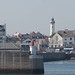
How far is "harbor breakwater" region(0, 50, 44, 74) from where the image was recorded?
2175 inches

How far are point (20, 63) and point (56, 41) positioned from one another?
7908 centimetres

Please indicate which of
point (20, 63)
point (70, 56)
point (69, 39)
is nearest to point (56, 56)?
point (70, 56)

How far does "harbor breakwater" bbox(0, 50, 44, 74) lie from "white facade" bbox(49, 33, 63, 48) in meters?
76.9

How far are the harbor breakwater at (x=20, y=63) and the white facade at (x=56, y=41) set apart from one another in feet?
252

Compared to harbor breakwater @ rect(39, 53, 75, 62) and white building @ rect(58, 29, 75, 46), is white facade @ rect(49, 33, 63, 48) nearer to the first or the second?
white building @ rect(58, 29, 75, 46)

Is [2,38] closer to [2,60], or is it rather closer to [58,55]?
[58,55]

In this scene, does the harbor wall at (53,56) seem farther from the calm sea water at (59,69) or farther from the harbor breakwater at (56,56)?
the calm sea water at (59,69)

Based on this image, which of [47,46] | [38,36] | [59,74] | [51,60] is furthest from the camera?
[38,36]

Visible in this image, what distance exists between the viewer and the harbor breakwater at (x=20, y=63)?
55.2 metres

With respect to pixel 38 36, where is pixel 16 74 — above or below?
below

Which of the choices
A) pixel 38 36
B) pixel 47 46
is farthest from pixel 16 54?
pixel 38 36

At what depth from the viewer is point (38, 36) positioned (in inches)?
6225

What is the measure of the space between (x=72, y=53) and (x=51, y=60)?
25.2 ft

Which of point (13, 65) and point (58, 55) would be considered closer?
point (13, 65)
